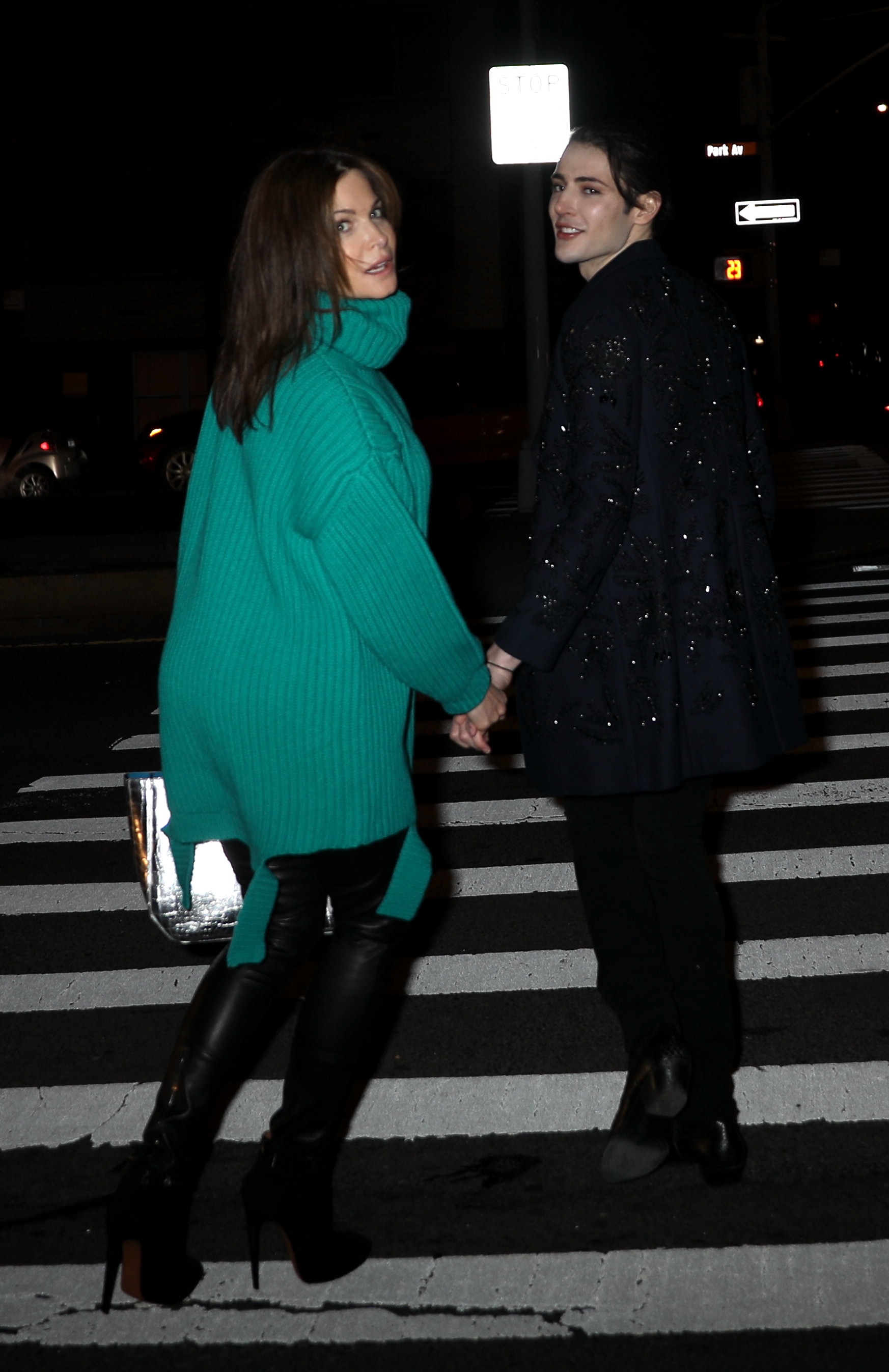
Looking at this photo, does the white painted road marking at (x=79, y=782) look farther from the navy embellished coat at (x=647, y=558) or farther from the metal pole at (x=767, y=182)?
the metal pole at (x=767, y=182)

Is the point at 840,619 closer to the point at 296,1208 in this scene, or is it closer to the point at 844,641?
the point at 844,641

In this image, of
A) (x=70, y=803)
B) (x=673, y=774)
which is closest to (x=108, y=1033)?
(x=673, y=774)

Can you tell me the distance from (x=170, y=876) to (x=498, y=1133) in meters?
1.06

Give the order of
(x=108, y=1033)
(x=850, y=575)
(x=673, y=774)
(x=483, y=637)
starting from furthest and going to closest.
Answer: (x=850, y=575)
(x=483, y=637)
(x=108, y=1033)
(x=673, y=774)

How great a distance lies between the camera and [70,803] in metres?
6.97

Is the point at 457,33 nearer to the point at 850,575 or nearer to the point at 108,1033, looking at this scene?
the point at 850,575

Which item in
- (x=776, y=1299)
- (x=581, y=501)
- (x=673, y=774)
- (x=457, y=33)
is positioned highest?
(x=457, y=33)

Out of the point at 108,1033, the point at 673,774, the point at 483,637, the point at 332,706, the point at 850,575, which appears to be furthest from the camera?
the point at 850,575

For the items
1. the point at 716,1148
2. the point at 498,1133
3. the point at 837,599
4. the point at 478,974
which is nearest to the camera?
the point at 716,1148

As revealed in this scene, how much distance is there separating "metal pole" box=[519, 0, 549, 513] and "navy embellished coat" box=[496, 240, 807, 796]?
12629 millimetres

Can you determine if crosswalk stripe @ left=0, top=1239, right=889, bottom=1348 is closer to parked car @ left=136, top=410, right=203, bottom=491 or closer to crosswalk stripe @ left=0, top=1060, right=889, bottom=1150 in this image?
crosswalk stripe @ left=0, top=1060, right=889, bottom=1150

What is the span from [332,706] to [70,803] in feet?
15.2

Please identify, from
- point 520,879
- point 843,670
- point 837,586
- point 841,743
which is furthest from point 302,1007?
point 837,586

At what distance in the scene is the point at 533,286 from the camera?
1622 cm
